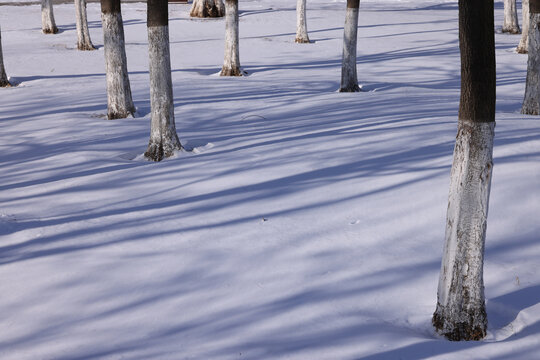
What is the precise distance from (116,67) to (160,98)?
301 centimetres

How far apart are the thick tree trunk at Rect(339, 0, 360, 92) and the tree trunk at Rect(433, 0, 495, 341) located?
962cm

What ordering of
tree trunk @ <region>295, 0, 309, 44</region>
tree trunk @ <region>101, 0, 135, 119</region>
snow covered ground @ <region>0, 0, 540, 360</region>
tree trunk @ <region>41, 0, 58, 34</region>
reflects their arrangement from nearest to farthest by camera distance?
snow covered ground @ <region>0, 0, 540, 360</region>
tree trunk @ <region>101, 0, 135, 119</region>
tree trunk @ <region>295, 0, 309, 44</region>
tree trunk @ <region>41, 0, 58, 34</region>

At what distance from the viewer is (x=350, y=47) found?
13.8 m

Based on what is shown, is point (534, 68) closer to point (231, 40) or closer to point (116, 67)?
point (116, 67)

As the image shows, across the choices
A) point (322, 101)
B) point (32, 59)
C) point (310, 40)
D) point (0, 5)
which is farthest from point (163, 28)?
point (0, 5)

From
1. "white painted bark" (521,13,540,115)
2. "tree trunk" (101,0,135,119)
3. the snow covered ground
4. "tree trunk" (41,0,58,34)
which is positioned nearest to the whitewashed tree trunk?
the snow covered ground

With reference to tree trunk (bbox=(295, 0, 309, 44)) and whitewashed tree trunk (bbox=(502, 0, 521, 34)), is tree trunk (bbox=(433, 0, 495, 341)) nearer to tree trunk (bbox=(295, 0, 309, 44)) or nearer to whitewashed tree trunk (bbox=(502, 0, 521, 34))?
tree trunk (bbox=(295, 0, 309, 44))

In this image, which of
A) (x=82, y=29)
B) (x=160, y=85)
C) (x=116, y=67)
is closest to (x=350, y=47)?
(x=116, y=67)

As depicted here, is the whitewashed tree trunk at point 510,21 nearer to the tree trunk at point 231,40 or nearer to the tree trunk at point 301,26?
the tree trunk at point 301,26

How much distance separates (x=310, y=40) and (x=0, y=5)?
946 inches

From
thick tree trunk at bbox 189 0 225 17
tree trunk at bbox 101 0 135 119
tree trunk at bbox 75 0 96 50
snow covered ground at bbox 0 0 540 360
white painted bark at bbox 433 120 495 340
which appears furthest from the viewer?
thick tree trunk at bbox 189 0 225 17

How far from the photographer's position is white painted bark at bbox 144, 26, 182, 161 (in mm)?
8695

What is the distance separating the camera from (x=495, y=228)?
6.05 meters

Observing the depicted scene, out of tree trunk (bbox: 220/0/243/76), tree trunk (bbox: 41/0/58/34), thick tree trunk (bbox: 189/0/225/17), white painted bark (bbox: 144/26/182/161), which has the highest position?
thick tree trunk (bbox: 189/0/225/17)
